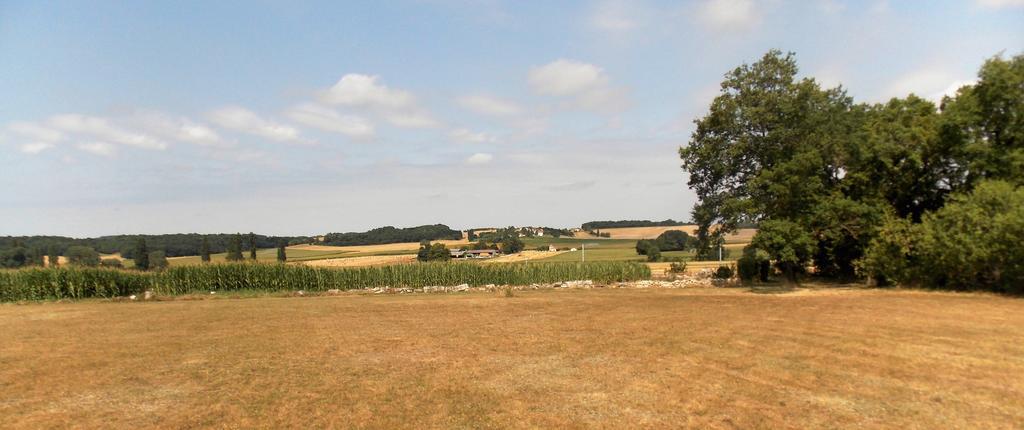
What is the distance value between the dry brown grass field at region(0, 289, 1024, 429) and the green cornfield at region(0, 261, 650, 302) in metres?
13.5

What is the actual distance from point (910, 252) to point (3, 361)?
30590 mm

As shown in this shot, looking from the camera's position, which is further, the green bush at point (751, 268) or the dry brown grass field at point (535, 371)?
the green bush at point (751, 268)

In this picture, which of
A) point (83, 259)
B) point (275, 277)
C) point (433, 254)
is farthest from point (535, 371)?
point (433, 254)

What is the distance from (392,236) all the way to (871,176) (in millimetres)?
103621

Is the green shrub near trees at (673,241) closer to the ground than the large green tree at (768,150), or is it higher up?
closer to the ground

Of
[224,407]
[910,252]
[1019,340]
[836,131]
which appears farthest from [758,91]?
[224,407]

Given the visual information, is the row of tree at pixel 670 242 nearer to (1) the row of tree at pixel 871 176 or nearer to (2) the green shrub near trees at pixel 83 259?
(1) the row of tree at pixel 871 176

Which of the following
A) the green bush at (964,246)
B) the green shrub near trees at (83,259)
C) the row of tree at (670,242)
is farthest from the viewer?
the row of tree at (670,242)

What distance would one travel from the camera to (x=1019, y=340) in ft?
34.2

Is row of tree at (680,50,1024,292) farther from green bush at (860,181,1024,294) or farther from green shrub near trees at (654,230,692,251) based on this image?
green shrub near trees at (654,230,692,251)

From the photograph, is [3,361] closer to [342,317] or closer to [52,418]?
[52,418]

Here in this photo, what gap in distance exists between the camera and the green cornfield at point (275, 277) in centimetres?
2703

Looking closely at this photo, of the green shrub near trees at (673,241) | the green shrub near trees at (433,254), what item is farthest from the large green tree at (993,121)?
the green shrub near trees at (673,241)

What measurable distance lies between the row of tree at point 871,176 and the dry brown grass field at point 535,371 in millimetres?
5448
